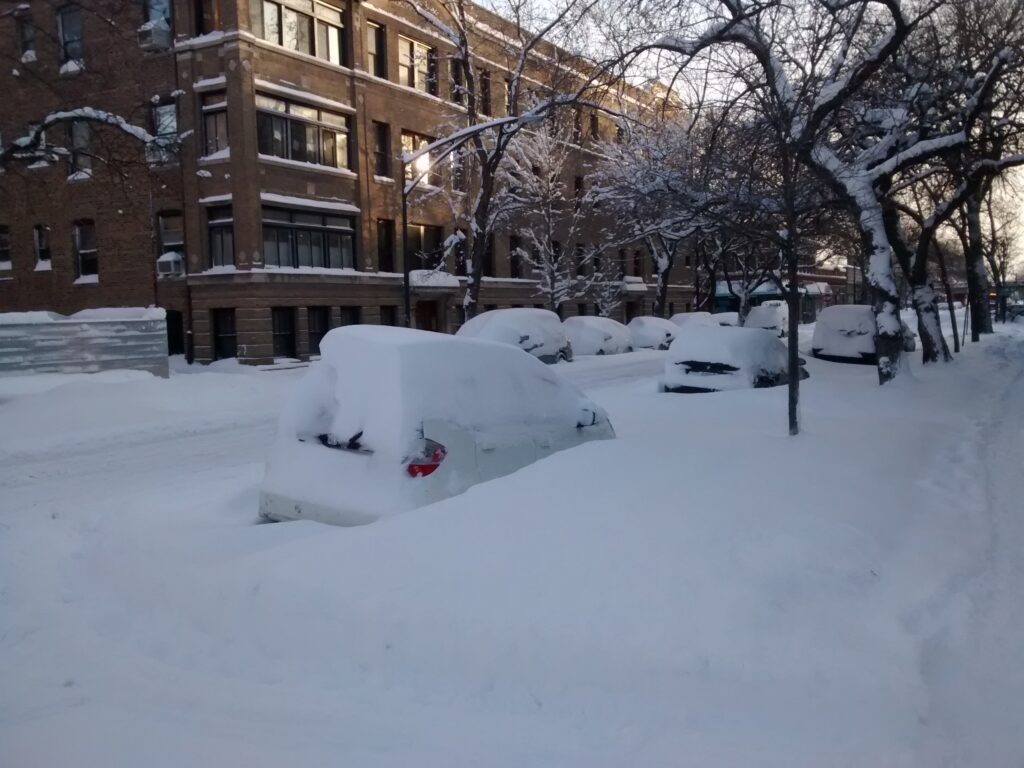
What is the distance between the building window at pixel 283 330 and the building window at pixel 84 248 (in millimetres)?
7046

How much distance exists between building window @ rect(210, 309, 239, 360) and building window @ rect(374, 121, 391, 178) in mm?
7702

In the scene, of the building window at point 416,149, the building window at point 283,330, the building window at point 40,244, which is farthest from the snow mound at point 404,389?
the building window at point 40,244

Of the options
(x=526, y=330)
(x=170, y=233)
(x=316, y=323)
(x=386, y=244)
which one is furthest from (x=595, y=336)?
(x=170, y=233)

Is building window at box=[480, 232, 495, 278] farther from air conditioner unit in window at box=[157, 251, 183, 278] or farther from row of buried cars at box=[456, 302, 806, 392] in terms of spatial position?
air conditioner unit in window at box=[157, 251, 183, 278]

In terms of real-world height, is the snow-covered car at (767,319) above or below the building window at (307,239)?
below

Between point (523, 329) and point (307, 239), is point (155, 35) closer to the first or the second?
point (307, 239)

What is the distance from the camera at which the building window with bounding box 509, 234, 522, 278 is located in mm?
36906

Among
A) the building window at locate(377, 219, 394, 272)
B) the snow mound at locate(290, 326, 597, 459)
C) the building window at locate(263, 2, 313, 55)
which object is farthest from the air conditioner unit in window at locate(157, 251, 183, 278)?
the snow mound at locate(290, 326, 597, 459)

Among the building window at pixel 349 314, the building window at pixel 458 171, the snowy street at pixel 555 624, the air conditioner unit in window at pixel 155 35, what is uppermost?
the air conditioner unit in window at pixel 155 35

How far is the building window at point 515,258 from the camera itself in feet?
121

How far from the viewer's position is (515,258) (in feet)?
123

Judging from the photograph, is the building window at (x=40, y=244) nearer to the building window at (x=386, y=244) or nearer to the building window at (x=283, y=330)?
the building window at (x=283, y=330)

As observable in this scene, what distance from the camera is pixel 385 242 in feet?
99.8

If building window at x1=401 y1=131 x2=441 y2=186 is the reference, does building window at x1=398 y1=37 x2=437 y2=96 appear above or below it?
above
